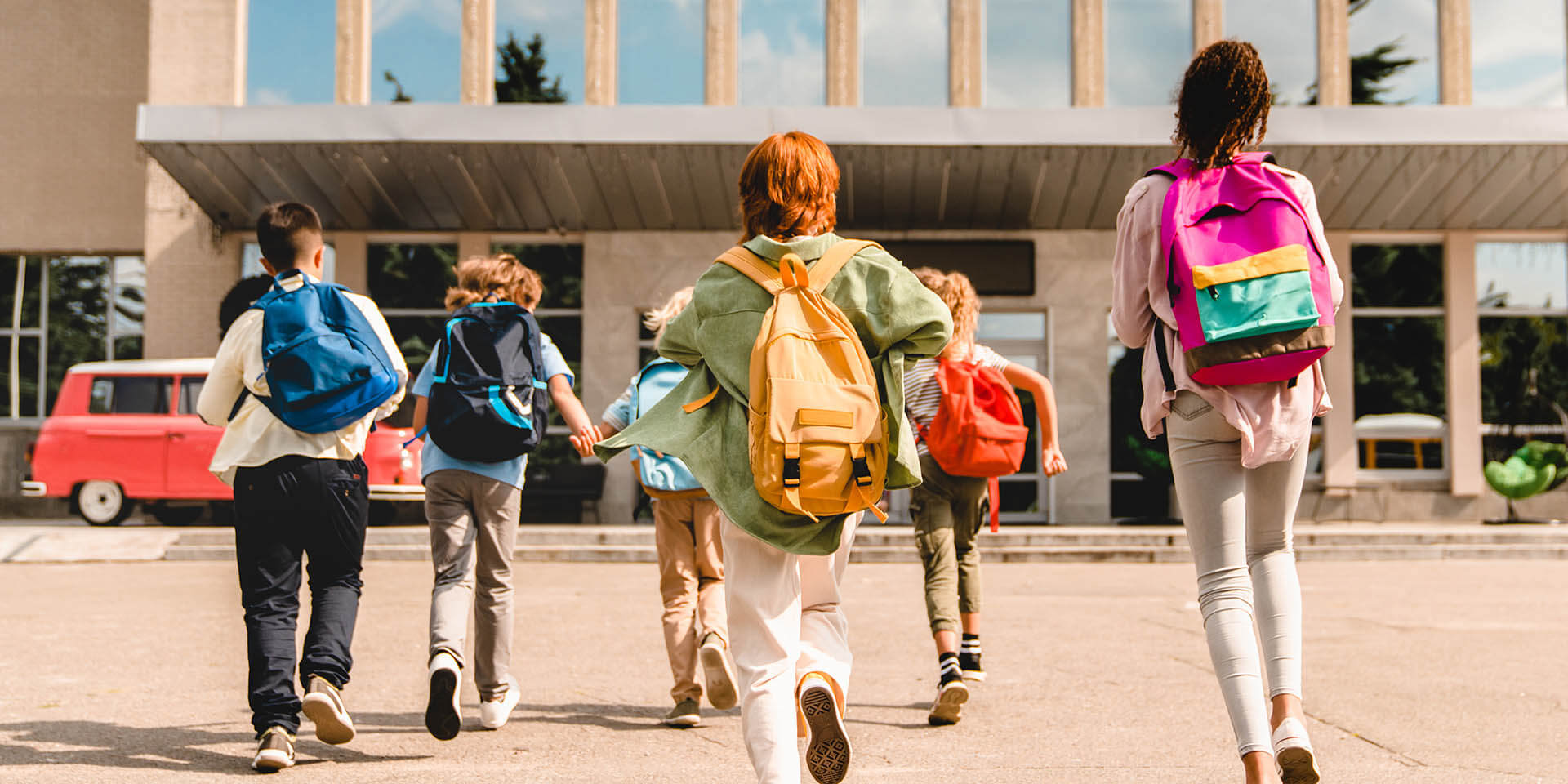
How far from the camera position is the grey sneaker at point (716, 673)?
15.3ft

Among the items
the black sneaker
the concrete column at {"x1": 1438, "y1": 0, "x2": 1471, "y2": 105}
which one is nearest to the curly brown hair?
the black sneaker

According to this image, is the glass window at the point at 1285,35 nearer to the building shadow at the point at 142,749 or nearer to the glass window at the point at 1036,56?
the glass window at the point at 1036,56

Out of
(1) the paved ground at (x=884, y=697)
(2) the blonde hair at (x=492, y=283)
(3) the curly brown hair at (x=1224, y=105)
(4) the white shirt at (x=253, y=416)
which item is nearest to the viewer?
Answer: (3) the curly brown hair at (x=1224, y=105)

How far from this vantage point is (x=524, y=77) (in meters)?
19.0

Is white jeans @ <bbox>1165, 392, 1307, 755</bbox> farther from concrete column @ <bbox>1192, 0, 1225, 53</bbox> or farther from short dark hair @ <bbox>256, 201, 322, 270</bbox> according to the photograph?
concrete column @ <bbox>1192, 0, 1225, 53</bbox>

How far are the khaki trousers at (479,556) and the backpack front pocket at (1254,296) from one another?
2551 mm

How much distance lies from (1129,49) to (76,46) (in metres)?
16.1

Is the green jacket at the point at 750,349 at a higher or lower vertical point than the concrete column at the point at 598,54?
lower

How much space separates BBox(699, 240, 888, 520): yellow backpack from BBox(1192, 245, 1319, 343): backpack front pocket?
80 cm

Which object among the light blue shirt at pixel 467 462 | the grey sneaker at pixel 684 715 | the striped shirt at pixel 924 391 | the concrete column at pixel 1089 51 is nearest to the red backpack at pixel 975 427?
the striped shirt at pixel 924 391

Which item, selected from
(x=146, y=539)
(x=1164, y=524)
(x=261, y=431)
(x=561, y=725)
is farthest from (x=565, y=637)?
(x=1164, y=524)

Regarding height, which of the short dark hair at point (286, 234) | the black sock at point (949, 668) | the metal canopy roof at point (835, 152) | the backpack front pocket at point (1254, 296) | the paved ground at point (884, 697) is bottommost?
the paved ground at point (884, 697)

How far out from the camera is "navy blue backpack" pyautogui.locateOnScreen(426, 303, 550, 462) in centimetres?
462

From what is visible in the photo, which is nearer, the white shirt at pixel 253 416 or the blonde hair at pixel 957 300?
the white shirt at pixel 253 416
